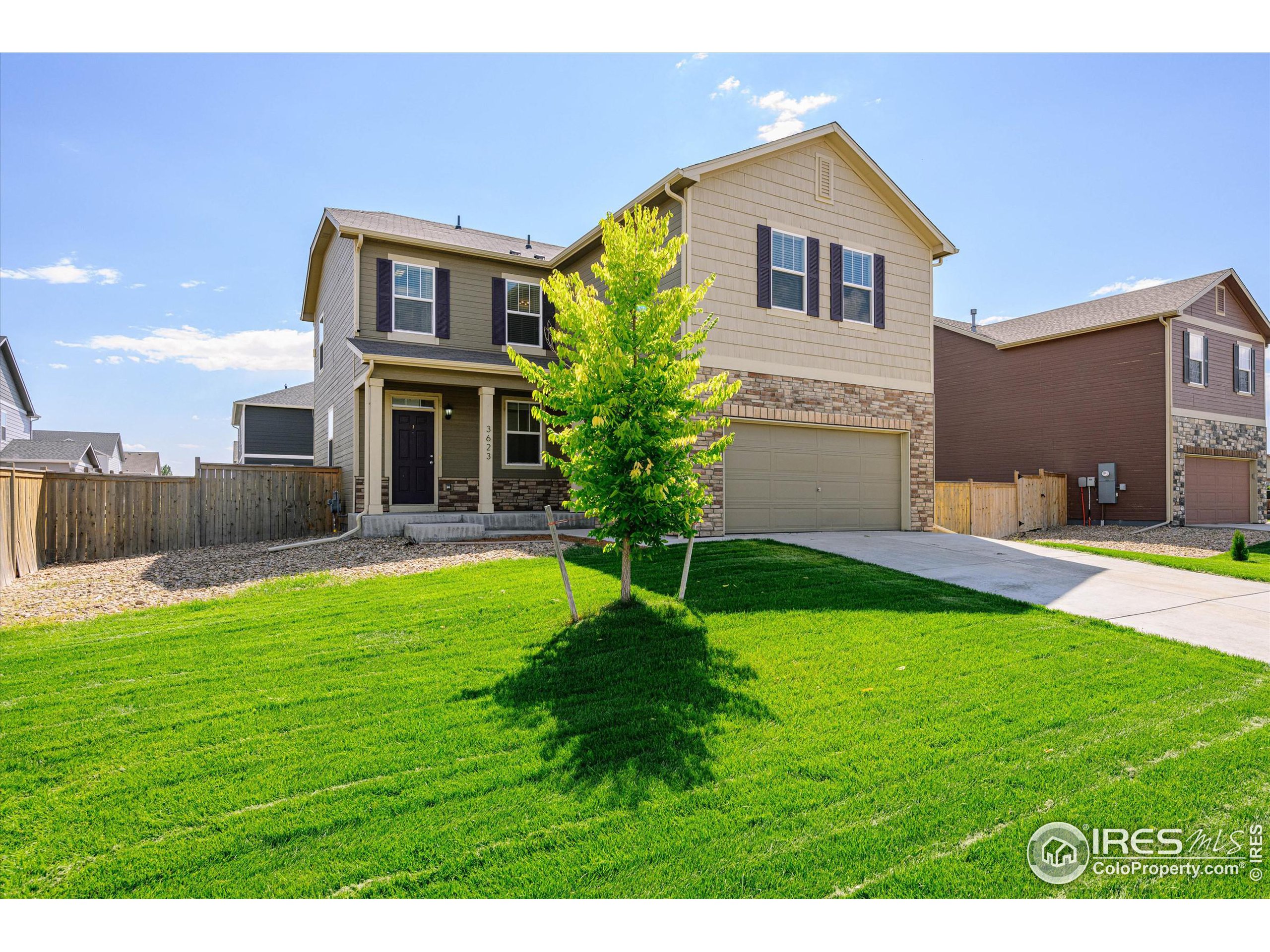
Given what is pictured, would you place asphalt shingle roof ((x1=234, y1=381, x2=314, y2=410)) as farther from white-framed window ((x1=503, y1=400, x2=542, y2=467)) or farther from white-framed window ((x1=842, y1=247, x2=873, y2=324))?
white-framed window ((x1=842, y1=247, x2=873, y2=324))

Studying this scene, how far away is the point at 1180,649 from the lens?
5.42 metres

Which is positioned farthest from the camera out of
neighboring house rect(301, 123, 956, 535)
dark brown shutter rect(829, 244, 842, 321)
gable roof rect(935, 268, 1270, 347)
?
gable roof rect(935, 268, 1270, 347)

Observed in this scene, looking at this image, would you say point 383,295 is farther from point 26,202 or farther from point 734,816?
point 734,816

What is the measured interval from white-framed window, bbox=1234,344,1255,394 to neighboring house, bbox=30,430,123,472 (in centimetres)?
4939

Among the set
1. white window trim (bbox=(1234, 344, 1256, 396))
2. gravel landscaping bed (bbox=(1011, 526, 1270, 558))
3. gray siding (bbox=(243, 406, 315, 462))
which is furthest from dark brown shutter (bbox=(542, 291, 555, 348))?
white window trim (bbox=(1234, 344, 1256, 396))

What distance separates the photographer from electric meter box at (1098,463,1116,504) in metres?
17.9

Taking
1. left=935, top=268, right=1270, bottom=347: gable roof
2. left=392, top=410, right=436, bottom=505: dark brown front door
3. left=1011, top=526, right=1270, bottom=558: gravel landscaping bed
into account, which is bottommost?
left=1011, top=526, right=1270, bottom=558: gravel landscaping bed

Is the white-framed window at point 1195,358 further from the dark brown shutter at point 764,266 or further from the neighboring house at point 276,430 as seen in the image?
the neighboring house at point 276,430

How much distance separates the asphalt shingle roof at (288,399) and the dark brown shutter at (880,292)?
2279 cm

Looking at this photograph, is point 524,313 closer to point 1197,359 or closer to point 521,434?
point 521,434

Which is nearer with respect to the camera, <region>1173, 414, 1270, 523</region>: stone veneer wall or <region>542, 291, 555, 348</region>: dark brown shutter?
<region>542, 291, 555, 348</region>: dark brown shutter

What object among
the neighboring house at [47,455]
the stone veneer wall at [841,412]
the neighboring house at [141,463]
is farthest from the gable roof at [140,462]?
the stone veneer wall at [841,412]

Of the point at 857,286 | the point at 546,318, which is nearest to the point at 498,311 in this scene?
the point at 546,318

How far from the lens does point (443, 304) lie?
14.2 metres
